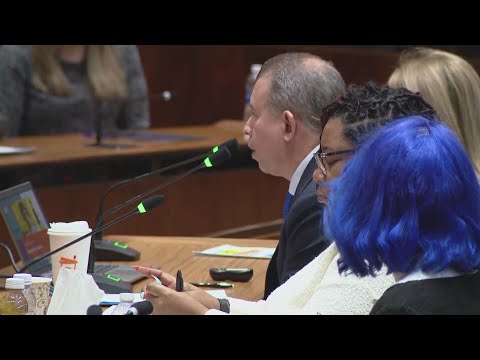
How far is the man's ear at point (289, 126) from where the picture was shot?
3119 millimetres

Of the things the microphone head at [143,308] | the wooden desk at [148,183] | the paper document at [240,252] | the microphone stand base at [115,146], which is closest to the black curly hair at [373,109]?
the microphone head at [143,308]

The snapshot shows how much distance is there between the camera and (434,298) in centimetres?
176

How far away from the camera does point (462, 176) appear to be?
1812mm

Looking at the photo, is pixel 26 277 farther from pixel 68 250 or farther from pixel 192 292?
pixel 192 292

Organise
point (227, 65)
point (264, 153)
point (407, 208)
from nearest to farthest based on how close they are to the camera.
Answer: point (407, 208) < point (264, 153) < point (227, 65)

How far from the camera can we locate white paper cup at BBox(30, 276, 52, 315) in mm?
2465

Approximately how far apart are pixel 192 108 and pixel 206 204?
2.90 metres

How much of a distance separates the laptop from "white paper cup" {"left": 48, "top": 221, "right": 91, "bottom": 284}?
31 centimetres

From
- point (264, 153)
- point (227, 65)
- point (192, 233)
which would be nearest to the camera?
point (264, 153)

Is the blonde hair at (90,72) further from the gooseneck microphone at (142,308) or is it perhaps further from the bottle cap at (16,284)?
the gooseneck microphone at (142,308)

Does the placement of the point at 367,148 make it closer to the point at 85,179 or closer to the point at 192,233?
the point at 85,179

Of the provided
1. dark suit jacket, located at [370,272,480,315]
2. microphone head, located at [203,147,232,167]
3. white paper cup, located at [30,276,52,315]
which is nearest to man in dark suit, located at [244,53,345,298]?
microphone head, located at [203,147,232,167]

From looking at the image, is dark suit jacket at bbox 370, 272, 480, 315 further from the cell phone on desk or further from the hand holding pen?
the cell phone on desk

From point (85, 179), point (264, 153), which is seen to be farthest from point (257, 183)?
point (264, 153)
